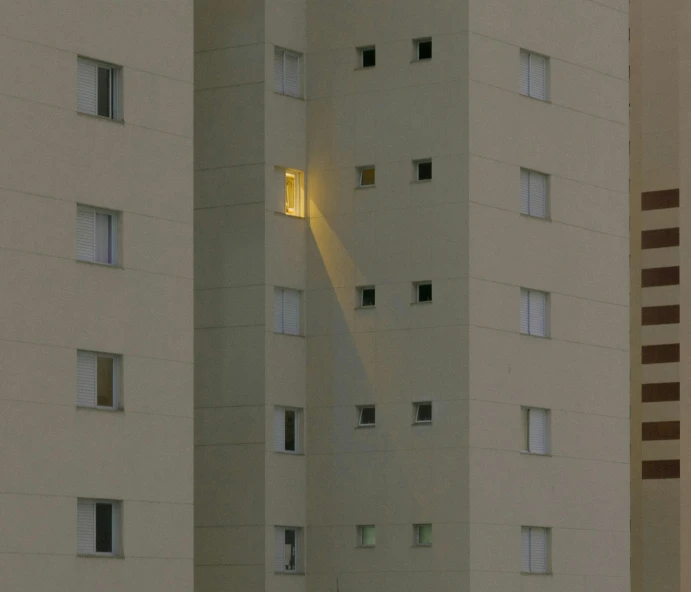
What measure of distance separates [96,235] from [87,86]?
2905 millimetres

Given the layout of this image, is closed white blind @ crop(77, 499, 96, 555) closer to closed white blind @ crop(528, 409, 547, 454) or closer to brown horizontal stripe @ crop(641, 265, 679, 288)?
closed white blind @ crop(528, 409, 547, 454)

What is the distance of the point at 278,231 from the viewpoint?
157 ft

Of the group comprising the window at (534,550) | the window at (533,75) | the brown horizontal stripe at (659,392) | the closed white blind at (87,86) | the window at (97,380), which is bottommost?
the window at (534,550)

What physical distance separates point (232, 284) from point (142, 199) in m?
8.81

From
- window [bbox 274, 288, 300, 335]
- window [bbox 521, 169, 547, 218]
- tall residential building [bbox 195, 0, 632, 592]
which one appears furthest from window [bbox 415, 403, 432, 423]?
window [bbox 521, 169, 547, 218]

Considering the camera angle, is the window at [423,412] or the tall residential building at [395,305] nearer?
the tall residential building at [395,305]

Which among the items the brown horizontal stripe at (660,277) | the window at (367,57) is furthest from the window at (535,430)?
the brown horizontal stripe at (660,277)

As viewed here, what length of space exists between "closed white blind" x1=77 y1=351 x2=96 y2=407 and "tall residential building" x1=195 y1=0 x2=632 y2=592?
928 centimetres

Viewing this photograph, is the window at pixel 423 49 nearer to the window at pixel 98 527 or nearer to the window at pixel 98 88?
the window at pixel 98 88

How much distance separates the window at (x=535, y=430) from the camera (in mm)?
47438

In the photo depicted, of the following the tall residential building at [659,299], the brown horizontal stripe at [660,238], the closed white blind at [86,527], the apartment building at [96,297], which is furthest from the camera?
the brown horizontal stripe at [660,238]

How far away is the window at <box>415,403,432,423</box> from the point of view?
46.6 meters

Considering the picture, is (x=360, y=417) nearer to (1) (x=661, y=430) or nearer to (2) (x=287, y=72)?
(2) (x=287, y=72)

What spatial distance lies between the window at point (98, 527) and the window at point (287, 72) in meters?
14.0
